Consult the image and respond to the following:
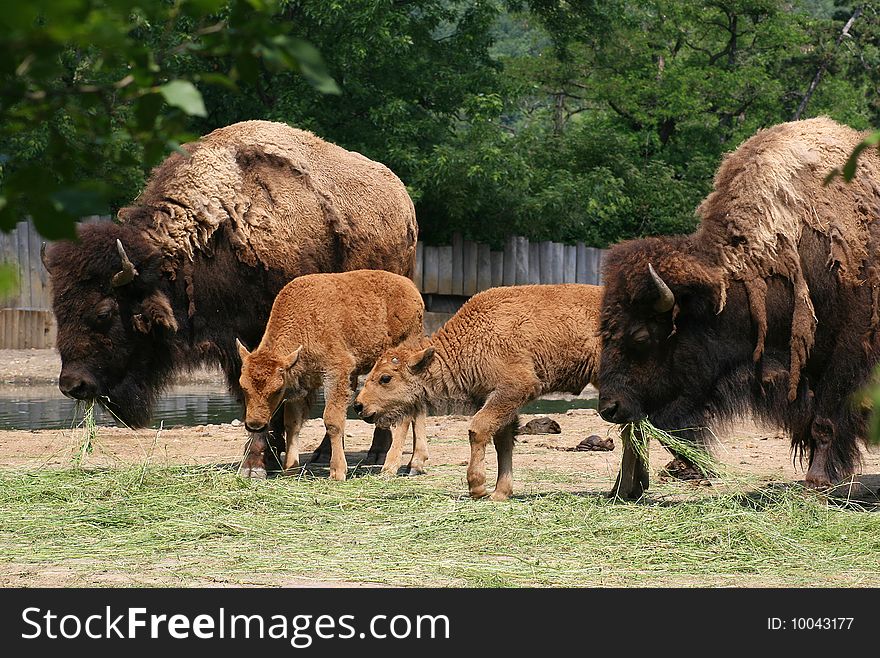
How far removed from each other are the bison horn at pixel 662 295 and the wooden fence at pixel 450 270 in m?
13.4

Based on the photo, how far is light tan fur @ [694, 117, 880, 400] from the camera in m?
7.42

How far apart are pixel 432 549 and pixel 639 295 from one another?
2.11 m

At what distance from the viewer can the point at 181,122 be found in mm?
2369

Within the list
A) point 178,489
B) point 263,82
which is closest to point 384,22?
point 263,82

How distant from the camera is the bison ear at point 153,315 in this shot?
900 centimetres

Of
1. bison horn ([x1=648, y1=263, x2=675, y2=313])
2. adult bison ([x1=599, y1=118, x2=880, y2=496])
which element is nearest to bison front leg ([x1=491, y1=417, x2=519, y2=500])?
adult bison ([x1=599, y1=118, x2=880, y2=496])

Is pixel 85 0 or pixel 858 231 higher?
pixel 85 0

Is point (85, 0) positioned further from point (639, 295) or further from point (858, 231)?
point (858, 231)

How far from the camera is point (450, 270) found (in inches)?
973

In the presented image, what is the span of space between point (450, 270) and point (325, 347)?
16025 millimetres

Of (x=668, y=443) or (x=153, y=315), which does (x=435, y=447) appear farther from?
(x=668, y=443)

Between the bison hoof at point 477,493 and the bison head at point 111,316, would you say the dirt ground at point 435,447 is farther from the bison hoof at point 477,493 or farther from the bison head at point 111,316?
the bison hoof at point 477,493

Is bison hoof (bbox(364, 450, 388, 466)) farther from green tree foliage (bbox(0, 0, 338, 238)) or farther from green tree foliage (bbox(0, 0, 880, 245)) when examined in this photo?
green tree foliage (bbox(0, 0, 338, 238))

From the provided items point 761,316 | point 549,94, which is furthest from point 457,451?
point 549,94
